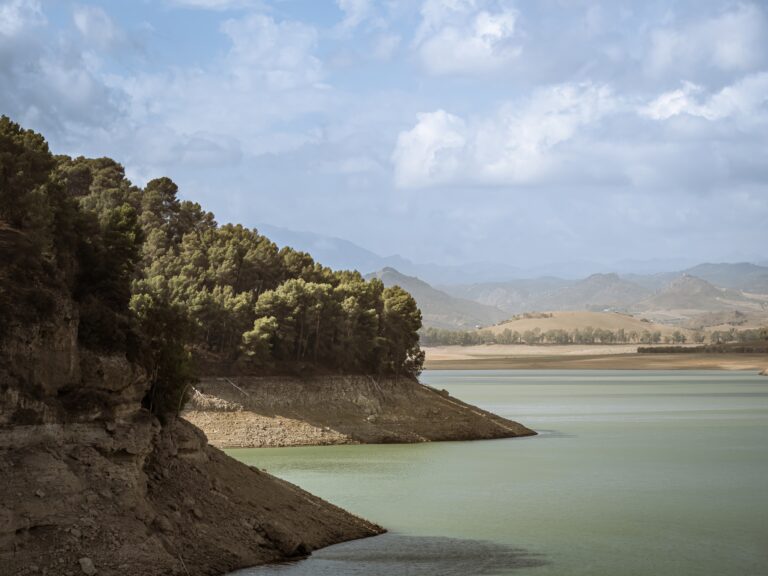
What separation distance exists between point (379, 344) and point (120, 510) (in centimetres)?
4441

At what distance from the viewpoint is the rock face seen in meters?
23.6

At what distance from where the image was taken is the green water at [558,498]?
1165 inches

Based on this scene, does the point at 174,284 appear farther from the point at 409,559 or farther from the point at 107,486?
the point at 107,486

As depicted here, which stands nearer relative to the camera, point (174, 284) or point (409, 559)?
point (409, 559)

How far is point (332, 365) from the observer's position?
66688 millimetres

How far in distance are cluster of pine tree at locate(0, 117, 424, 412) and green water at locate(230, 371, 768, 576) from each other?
732 cm

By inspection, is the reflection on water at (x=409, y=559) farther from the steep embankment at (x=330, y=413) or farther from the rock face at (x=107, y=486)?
the steep embankment at (x=330, y=413)

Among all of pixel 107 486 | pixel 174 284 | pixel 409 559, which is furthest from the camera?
pixel 174 284

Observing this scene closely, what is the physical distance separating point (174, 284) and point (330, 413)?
1174 cm

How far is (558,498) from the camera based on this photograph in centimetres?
4119

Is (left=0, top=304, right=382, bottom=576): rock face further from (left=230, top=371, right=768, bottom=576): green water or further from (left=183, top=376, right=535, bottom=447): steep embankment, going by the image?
(left=183, top=376, right=535, bottom=447): steep embankment

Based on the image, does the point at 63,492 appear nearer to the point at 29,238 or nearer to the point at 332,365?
the point at 29,238

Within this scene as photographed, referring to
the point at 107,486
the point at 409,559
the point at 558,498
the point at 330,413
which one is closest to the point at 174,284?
the point at 330,413

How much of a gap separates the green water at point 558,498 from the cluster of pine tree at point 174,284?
7.32 m
